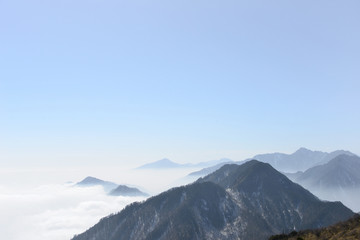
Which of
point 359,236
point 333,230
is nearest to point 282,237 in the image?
Result: point 333,230

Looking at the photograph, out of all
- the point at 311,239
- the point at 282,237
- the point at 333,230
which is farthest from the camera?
the point at 282,237

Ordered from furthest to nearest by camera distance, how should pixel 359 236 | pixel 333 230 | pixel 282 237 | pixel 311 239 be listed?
pixel 282 237
pixel 333 230
pixel 311 239
pixel 359 236

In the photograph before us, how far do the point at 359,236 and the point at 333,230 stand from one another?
34721mm

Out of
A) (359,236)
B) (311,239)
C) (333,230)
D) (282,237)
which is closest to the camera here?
(359,236)

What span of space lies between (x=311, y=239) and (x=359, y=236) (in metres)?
22.4

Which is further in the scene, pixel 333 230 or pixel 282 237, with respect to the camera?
pixel 282 237

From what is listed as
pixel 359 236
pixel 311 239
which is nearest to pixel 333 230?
pixel 311 239

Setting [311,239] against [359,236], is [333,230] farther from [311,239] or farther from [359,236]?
[359,236]

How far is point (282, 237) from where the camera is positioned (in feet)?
453

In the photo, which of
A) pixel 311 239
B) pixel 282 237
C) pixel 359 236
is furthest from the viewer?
pixel 282 237

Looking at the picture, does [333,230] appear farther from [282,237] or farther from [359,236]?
[359,236]

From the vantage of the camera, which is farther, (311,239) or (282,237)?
(282,237)

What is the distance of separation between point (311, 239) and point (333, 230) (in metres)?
21.3

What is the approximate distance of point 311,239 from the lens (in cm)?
11606
